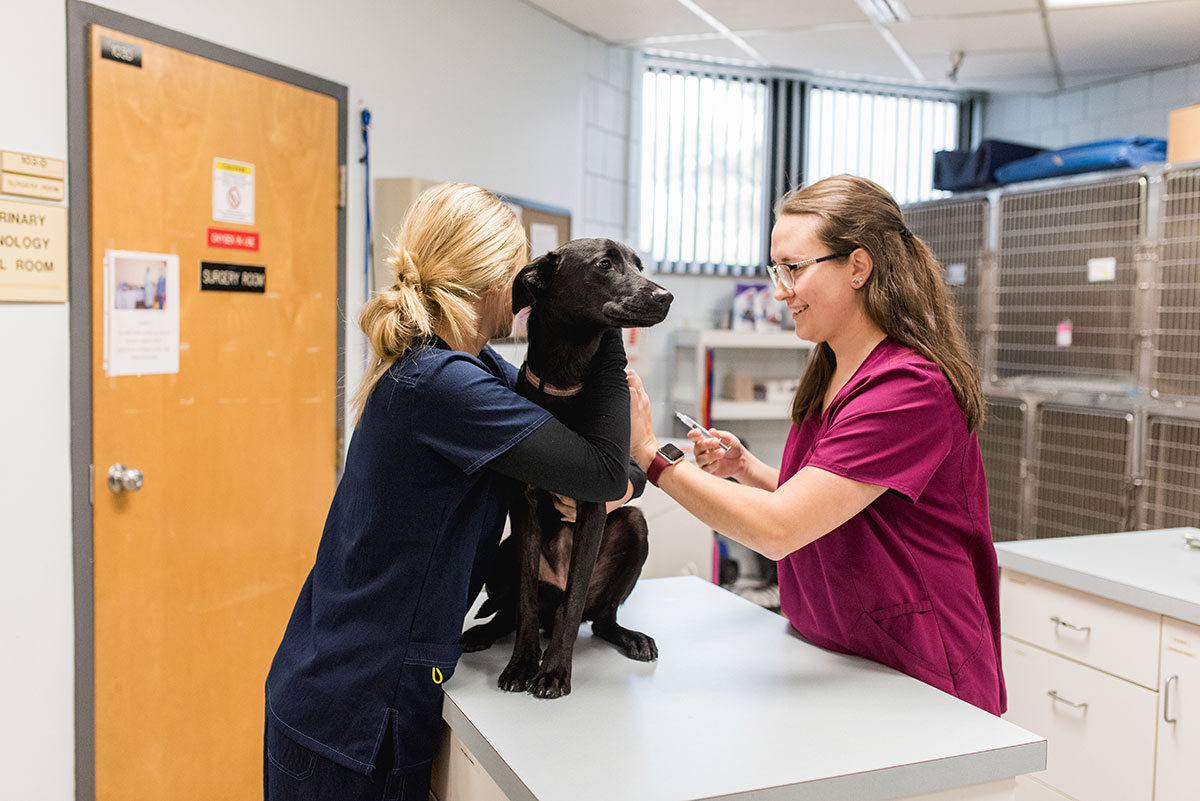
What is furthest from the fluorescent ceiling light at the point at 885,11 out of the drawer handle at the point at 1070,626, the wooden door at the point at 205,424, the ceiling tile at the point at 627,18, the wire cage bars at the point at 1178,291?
the drawer handle at the point at 1070,626

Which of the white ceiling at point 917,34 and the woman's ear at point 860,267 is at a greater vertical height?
the white ceiling at point 917,34

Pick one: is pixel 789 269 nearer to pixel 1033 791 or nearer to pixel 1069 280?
pixel 1033 791

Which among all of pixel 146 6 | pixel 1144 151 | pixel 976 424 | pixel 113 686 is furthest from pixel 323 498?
pixel 1144 151

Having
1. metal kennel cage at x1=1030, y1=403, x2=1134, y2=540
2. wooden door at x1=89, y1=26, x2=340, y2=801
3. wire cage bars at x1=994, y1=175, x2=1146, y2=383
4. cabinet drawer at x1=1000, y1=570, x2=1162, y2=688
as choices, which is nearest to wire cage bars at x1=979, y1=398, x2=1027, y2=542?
metal kennel cage at x1=1030, y1=403, x2=1134, y2=540

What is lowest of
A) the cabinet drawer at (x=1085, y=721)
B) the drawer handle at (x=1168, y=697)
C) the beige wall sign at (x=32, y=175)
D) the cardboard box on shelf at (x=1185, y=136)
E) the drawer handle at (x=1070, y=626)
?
the cabinet drawer at (x=1085, y=721)

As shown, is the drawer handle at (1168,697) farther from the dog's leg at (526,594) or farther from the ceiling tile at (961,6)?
the ceiling tile at (961,6)

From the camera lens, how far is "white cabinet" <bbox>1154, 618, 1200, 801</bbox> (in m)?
1.78

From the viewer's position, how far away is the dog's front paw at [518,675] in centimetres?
123

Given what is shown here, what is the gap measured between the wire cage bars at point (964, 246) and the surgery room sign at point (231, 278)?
2.99 metres

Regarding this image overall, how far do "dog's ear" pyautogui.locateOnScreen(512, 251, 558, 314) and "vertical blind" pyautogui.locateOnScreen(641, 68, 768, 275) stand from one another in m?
3.45

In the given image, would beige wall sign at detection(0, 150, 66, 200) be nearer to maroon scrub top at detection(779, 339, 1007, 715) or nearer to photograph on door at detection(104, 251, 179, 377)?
photograph on door at detection(104, 251, 179, 377)

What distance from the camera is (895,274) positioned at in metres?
1.45

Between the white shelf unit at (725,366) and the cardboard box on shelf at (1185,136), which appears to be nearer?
the cardboard box on shelf at (1185,136)

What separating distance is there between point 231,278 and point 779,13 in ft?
8.57
